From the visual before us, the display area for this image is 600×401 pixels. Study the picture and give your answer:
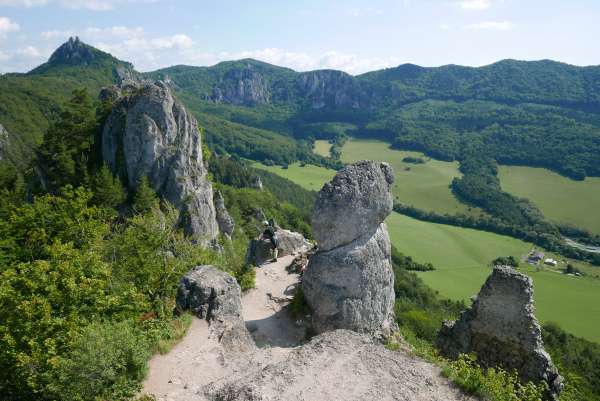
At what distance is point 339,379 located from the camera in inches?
527

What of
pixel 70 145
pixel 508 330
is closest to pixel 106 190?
pixel 70 145

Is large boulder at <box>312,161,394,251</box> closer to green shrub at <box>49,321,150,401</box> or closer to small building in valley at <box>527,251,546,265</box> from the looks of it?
green shrub at <box>49,321,150,401</box>

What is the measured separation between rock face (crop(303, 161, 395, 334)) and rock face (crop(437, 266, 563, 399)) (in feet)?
15.5

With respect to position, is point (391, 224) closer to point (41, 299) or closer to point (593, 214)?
point (593, 214)

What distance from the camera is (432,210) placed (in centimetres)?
14262

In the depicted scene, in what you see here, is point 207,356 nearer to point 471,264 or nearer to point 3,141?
point 471,264

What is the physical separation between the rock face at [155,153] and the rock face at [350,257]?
3199 cm

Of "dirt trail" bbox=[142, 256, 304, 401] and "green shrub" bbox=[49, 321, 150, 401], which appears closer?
"green shrub" bbox=[49, 321, 150, 401]

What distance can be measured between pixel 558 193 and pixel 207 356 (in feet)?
582

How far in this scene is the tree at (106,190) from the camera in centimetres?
4500

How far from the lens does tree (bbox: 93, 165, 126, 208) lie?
148 ft

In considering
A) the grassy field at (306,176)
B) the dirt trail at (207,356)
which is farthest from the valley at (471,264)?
the dirt trail at (207,356)

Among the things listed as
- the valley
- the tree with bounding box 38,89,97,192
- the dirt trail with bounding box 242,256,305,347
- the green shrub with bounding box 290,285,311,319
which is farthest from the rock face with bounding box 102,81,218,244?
the valley

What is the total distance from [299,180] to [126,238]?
150118mm
